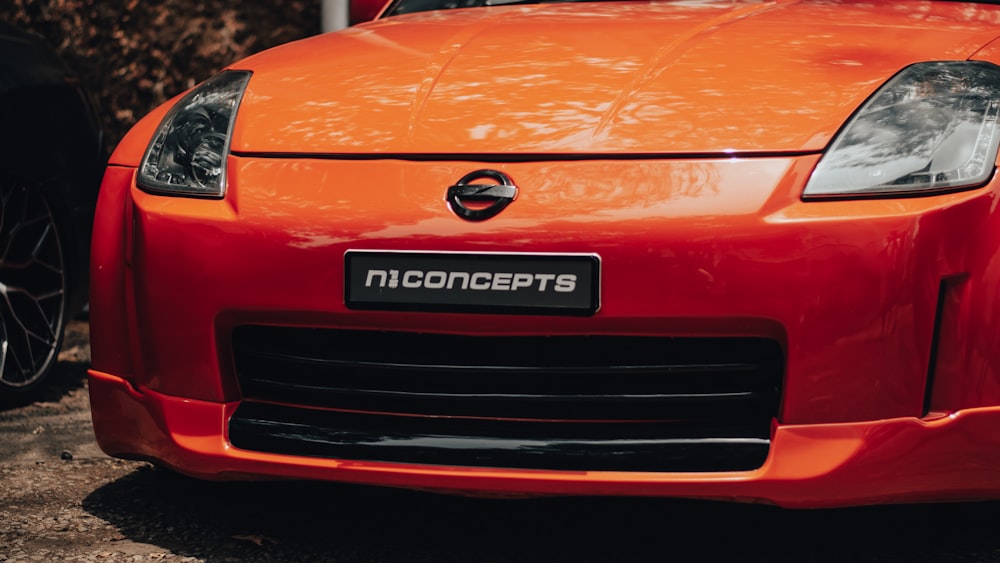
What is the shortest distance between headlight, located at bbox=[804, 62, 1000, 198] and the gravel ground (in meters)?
0.77

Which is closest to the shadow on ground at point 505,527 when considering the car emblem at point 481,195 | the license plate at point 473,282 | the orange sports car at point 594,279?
the orange sports car at point 594,279

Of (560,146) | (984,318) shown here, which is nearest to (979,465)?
(984,318)

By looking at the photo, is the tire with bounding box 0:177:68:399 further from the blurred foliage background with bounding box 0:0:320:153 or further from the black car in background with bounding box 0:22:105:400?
the blurred foliage background with bounding box 0:0:320:153

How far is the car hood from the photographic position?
279cm

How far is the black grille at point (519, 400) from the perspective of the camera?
2.72 metres

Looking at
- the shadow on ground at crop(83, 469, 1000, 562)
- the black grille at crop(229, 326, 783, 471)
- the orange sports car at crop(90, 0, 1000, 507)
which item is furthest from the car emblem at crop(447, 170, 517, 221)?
the shadow on ground at crop(83, 469, 1000, 562)

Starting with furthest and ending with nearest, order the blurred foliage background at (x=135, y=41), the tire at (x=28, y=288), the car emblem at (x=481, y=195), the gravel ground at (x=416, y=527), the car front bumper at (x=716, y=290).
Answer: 1. the blurred foliage background at (x=135, y=41)
2. the tire at (x=28, y=288)
3. the gravel ground at (x=416, y=527)
4. the car emblem at (x=481, y=195)
5. the car front bumper at (x=716, y=290)

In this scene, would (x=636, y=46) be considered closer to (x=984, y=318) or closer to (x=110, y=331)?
(x=984, y=318)

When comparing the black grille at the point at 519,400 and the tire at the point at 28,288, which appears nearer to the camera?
the black grille at the point at 519,400

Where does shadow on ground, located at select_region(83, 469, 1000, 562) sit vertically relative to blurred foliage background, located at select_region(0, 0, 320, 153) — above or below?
below

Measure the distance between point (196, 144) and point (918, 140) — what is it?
1429mm

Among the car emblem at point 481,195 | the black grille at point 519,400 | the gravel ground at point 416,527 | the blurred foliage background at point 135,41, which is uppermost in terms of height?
the car emblem at point 481,195

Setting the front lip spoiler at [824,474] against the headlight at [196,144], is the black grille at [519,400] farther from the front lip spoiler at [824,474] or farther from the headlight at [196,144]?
the headlight at [196,144]

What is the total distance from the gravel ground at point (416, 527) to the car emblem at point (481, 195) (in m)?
0.70
